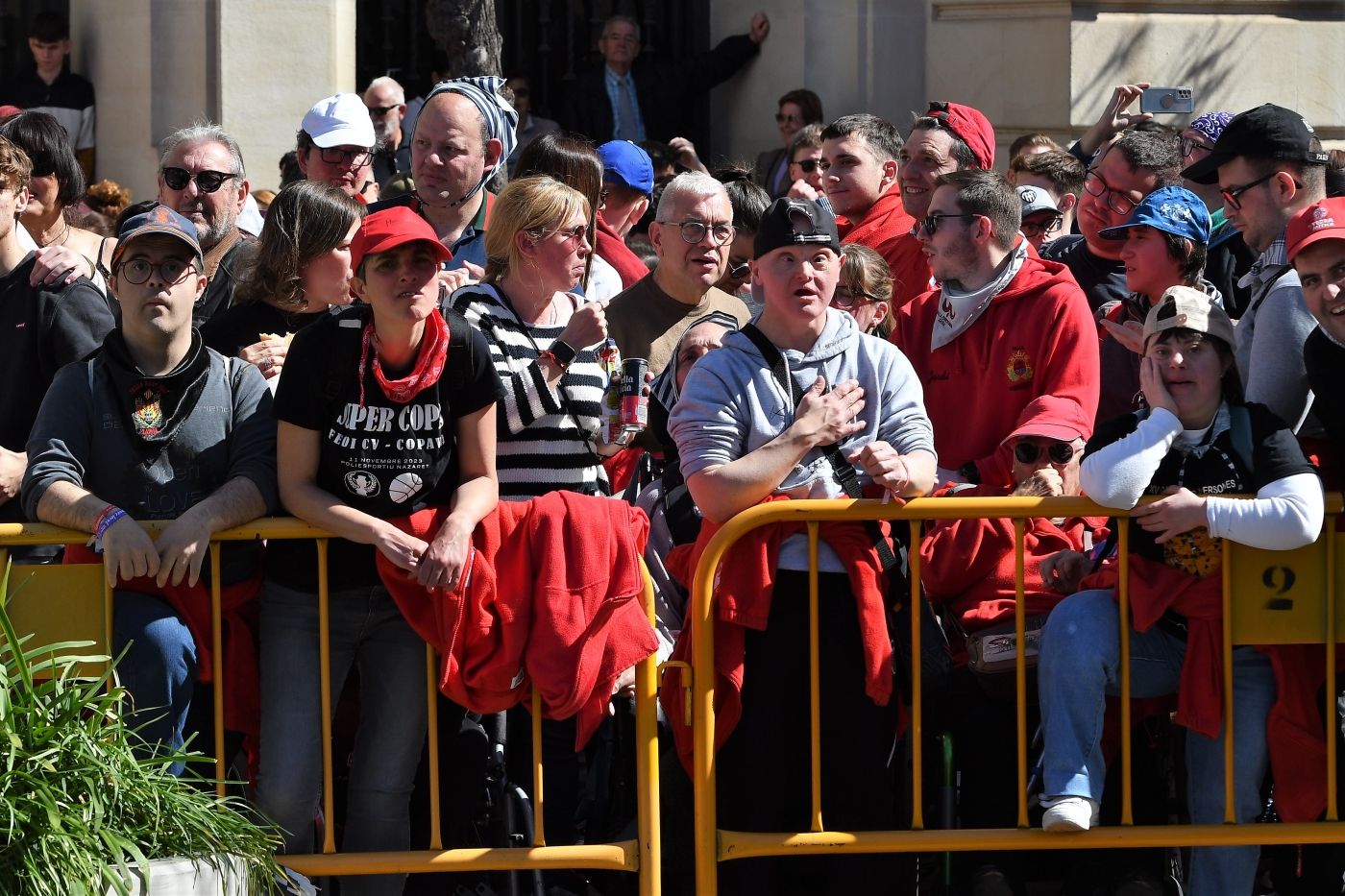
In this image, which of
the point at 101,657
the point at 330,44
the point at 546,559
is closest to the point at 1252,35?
the point at 330,44

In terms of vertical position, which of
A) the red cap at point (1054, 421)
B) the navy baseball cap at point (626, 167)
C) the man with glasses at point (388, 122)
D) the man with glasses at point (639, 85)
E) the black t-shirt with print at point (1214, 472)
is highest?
the man with glasses at point (639, 85)

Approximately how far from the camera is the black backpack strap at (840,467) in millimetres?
5375

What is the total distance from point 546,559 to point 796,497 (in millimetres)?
716

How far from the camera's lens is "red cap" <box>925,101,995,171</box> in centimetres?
788

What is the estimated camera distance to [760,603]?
528 cm

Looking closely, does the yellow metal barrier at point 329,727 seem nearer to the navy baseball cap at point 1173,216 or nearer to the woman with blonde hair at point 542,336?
the woman with blonde hair at point 542,336

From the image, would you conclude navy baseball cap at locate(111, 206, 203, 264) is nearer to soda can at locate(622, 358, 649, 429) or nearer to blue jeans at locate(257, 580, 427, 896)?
blue jeans at locate(257, 580, 427, 896)

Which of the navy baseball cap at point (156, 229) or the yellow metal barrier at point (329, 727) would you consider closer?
the yellow metal barrier at point (329, 727)

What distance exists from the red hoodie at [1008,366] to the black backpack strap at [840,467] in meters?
0.64

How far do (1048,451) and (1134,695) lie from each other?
0.78 meters

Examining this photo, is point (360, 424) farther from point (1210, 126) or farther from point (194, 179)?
point (1210, 126)

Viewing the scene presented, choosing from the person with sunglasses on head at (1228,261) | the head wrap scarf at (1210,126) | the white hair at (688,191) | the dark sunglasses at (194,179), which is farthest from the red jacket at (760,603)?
the head wrap scarf at (1210,126)

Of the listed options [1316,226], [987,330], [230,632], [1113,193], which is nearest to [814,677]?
[987,330]

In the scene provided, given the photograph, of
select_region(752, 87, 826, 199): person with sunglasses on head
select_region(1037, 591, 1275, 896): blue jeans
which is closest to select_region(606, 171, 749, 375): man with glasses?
select_region(1037, 591, 1275, 896): blue jeans
